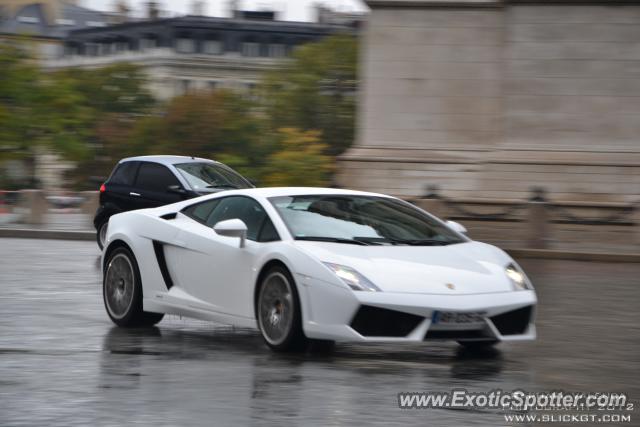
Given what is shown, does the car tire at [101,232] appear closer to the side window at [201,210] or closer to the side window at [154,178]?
the side window at [154,178]

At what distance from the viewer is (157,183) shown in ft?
71.9

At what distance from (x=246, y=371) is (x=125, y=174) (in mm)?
14068

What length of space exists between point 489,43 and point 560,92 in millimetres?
Result: 2550

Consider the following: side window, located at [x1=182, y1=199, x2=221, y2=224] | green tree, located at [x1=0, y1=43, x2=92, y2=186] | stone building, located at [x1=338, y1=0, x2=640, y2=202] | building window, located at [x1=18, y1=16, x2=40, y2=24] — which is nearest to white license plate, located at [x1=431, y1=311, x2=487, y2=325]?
side window, located at [x1=182, y1=199, x2=221, y2=224]

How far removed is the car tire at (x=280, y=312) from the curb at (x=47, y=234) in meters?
19.7

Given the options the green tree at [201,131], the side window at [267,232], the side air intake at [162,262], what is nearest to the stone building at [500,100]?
the side air intake at [162,262]

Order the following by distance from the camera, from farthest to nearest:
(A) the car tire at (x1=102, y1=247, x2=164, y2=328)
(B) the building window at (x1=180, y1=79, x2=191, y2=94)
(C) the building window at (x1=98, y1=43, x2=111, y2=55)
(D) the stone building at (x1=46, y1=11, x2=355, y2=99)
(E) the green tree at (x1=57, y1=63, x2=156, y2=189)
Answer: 1. (C) the building window at (x1=98, y1=43, x2=111, y2=55)
2. (B) the building window at (x1=180, y1=79, x2=191, y2=94)
3. (D) the stone building at (x1=46, y1=11, x2=355, y2=99)
4. (E) the green tree at (x1=57, y1=63, x2=156, y2=189)
5. (A) the car tire at (x1=102, y1=247, x2=164, y2=328)

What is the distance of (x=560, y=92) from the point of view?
1273 inches

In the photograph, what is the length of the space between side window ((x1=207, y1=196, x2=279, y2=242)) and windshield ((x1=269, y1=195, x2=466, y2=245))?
0.44 feet

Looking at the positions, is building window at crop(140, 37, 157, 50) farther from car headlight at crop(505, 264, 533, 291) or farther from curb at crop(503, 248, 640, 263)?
car headlight at crop(505, 264, 533, 291)

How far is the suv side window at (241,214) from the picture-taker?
10.2 meters

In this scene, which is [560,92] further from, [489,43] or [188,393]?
[188,393]

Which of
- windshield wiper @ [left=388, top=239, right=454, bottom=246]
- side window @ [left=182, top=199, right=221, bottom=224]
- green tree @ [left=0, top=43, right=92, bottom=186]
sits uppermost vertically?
side window @ [left=182, top=199, right=221, bottom=224]

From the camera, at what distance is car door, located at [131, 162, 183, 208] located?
850 inches
